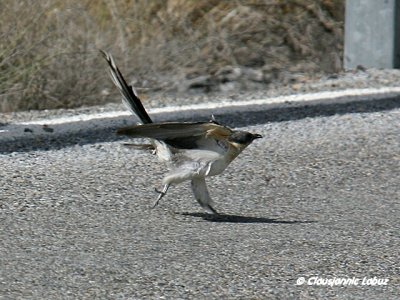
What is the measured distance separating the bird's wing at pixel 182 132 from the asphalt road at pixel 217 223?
0.43 meters

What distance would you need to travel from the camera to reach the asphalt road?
580 centimetres

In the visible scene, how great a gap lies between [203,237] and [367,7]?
6562 mm

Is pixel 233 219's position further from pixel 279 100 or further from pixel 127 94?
pixel 279 100

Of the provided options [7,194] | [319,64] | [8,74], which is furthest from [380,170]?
[319,64]

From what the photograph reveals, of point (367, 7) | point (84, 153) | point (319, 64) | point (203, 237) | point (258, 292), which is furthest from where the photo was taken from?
point (319, 64)

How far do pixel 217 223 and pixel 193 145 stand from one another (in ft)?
1.53

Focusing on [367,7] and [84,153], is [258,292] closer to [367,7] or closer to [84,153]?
[84,153]

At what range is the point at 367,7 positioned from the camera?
1278 centimetres

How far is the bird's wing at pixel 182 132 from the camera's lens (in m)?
7.07
